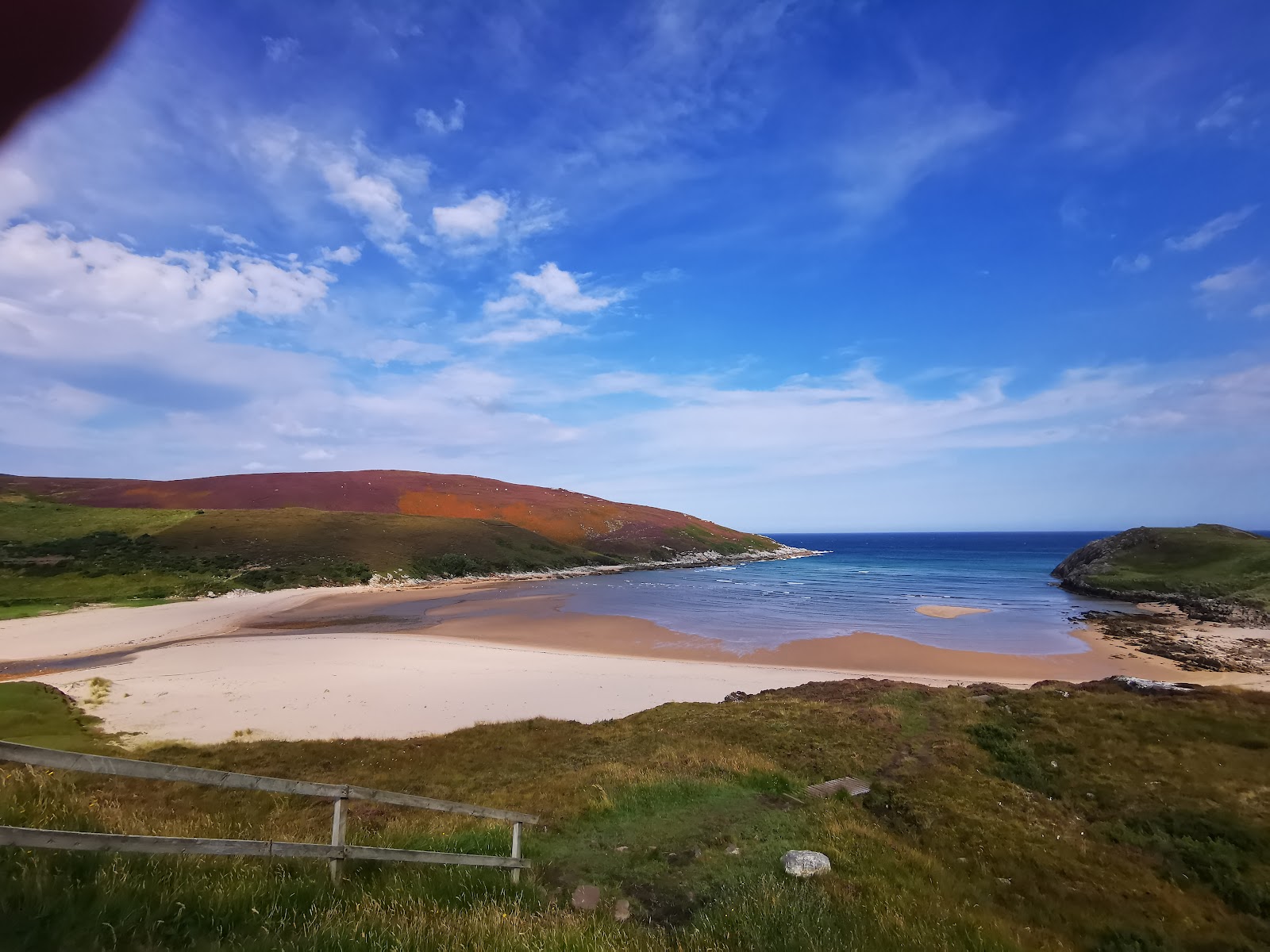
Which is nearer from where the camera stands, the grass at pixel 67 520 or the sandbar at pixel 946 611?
the sandbar at pixel 946 611

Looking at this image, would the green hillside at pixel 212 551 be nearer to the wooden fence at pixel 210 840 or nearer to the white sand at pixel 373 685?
the white sand at pixel 373 685

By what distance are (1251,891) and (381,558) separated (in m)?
78.2

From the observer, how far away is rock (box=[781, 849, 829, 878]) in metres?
8.04

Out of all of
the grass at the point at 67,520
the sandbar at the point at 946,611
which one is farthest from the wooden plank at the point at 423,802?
the grass at the point at 67,520

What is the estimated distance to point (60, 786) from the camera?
5949mm

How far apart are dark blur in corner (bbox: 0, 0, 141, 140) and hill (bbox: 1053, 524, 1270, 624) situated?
208ft

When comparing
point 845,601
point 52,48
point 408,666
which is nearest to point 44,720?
point 408,666

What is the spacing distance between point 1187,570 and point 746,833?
74.9 metres

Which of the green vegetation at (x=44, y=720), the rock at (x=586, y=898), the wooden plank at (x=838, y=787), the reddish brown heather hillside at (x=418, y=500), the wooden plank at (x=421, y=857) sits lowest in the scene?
the green vegetation at (x=44, y=720)

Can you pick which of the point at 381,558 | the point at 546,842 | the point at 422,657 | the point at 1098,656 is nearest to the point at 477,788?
the point at 546,842

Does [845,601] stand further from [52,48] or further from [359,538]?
[52,48]

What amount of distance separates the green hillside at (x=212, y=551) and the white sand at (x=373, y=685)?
78.1ft

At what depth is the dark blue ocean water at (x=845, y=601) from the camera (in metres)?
41.7

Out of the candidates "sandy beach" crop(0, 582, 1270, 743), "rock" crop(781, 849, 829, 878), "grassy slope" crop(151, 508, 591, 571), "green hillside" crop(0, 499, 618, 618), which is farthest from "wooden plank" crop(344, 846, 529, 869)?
"grassy slope" crop(151, 508, 591, 571)
